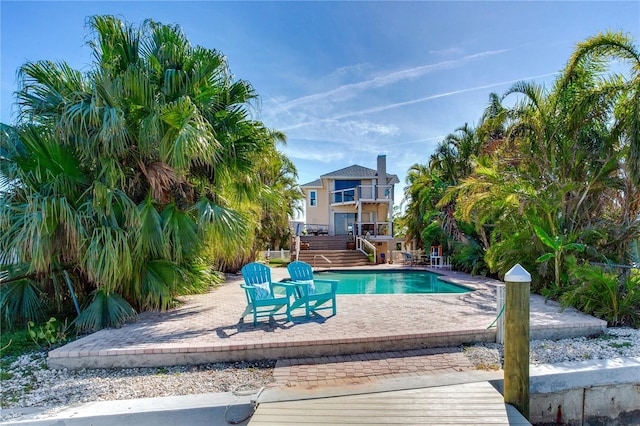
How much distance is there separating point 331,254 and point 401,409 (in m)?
17.2

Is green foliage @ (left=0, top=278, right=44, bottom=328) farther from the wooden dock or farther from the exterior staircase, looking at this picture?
the exterior staircase

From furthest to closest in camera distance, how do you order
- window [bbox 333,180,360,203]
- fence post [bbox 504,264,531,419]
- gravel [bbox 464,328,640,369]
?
window [bbox 333,180,360,203]
gravel [bbox 464,328,640,369]
fence post [bbox 504,264,531,419]

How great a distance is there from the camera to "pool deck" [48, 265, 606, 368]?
4820 mm

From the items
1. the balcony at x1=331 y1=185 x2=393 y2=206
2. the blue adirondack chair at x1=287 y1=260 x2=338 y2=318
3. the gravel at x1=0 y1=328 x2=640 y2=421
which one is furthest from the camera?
the balcony at x1=331 y1=185 x2=393 y2=206

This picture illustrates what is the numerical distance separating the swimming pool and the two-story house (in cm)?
585

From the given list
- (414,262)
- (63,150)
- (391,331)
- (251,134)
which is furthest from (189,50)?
(414,262)

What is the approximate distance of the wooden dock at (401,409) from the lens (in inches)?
125

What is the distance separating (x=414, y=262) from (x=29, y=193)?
16.9 meters

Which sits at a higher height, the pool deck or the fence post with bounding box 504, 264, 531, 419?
the fence post with bounding box 504, 264, 531, 419

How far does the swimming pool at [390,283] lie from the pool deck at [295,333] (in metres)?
4.11

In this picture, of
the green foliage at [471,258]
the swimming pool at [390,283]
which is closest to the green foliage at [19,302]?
the swimming pool at [390,283]

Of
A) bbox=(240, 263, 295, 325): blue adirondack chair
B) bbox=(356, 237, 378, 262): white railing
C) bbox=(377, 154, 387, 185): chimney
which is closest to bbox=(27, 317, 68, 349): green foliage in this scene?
bbox=(240, 263, 295, 325): blue adirondack chair

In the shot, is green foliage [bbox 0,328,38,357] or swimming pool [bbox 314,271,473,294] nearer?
green foliage [bbox 0,328,38,357]

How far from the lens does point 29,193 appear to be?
232 inches
